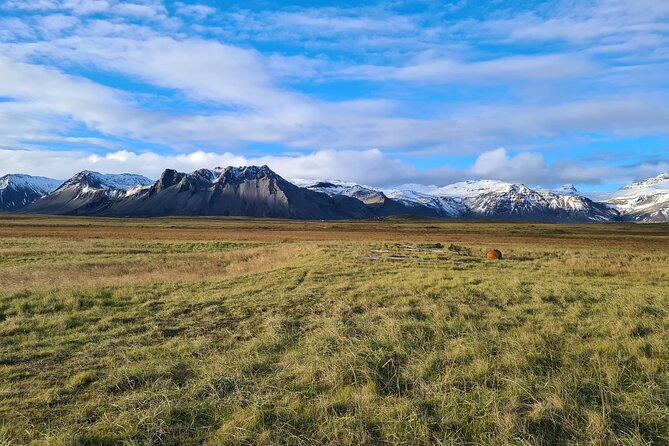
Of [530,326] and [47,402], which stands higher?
[530,326]

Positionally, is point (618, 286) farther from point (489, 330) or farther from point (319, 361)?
point (319, 361)

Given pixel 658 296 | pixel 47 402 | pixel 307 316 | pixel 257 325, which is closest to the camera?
pixel 47 402

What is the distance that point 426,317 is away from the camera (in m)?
11.7

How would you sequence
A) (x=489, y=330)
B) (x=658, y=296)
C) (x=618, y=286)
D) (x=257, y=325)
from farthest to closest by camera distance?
1. (x=618, y=286)
2. (x=658, y=296)
3. (x=257, y=325)
4. (x=489, y=330)

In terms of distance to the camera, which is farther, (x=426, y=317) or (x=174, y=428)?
(x=426, y=317)

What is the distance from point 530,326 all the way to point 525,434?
17.5ft

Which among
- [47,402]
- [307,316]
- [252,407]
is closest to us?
[252,407]

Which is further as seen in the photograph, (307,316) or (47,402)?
(307,316)

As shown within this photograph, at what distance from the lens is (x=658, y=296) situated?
48.3 feet

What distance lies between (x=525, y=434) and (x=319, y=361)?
147 inches

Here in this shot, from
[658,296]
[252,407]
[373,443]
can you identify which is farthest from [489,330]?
[658,296]

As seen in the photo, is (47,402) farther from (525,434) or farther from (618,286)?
(618,286)

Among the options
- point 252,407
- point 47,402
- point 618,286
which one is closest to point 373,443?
point 252,407

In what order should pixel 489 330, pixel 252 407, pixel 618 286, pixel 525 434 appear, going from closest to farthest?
pixel 525 434
pixel 252 407
pixel 489 330
pixel 618 286
